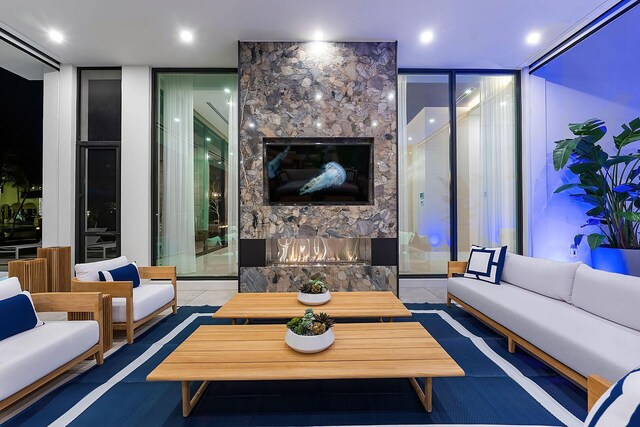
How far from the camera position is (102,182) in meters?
4.71

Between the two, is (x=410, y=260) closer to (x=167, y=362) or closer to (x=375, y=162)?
(x=375, y=162)

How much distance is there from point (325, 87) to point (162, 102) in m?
2.73

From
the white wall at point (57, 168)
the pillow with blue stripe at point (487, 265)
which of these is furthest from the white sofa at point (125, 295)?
the pillow with blue stripe at point (487, 265)

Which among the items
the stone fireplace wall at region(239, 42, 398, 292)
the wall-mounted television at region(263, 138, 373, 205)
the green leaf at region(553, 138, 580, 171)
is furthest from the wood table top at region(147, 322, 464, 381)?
the green leaf at region(553, 138, 580, 171)

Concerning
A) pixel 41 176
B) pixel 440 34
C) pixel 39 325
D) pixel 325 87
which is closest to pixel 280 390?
pixel 39 325

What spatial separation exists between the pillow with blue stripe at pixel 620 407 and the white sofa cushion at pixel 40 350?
2.67 metres

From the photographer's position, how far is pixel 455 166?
15.9ft

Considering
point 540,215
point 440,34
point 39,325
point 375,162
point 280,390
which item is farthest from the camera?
point 540,215

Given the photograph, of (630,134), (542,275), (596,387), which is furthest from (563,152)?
(596,387)

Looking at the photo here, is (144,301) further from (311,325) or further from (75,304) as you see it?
(311,325)

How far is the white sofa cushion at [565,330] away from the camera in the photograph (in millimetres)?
1730

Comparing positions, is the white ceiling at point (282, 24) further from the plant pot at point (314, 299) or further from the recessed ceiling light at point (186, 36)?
the plant pot at point (314, 299)

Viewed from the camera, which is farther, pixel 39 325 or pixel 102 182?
pixel 102 182

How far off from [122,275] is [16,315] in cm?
107
